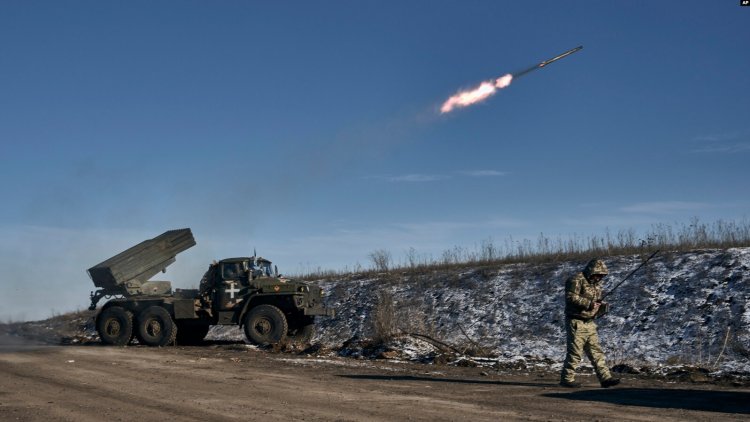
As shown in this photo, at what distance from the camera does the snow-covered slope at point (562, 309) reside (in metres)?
16.1

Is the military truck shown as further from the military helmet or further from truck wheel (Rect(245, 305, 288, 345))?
the military helmet

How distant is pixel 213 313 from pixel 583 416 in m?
14.3

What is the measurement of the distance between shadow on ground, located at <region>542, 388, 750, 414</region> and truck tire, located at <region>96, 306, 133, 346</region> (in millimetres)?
14176

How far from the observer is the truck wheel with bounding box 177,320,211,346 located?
21406 millimetres

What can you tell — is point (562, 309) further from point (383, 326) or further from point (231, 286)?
point (231, 286)

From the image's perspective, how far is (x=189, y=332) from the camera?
72.3ft

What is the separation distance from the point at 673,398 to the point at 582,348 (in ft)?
4.85

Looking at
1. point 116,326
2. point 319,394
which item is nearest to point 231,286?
point 116,326

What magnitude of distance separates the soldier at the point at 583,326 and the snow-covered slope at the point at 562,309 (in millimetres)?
3977

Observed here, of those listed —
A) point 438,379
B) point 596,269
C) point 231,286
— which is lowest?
point 438,379

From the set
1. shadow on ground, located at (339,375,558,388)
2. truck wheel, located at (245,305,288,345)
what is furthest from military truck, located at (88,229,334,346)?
shadow on ground, located at (339,375,558,388)

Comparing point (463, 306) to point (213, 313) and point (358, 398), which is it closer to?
point (213, 313)

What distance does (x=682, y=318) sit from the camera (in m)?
17.4

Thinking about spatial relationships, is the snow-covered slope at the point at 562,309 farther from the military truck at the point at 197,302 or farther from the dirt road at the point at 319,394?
the dirt road at the point at 319,394
